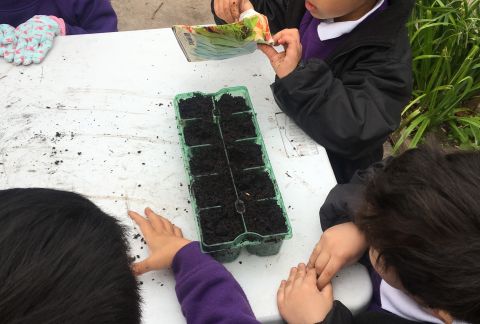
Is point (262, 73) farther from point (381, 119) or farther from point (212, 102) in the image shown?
point (381, 119)

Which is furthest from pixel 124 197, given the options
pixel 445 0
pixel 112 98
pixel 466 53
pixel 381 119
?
pixel 445 0

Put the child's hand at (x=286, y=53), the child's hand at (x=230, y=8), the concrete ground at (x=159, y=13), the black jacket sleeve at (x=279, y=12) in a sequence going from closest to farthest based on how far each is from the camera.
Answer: the child's hand at (x=286, y=53) → the child's hand at (x=230, y=8) → the black jacket sleeve at (x=279, y=12) → the concrete ground at (x=159, y=13)

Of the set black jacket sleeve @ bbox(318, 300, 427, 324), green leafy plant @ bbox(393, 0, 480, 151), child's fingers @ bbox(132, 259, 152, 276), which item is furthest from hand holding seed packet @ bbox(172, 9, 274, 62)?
green leafy plant @ bbox(393, 0, 480, 151)

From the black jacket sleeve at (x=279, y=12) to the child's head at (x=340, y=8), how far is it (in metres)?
0.28

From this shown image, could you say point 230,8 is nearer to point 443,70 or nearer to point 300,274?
point 300,274

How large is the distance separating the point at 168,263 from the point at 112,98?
0.52 m

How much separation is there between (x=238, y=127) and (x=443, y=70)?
1.19 m

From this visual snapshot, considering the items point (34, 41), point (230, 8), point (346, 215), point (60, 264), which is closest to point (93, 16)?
point (34, 41)

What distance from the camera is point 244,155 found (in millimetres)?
1057

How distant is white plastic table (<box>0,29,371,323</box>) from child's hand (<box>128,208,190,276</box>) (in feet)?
0.08

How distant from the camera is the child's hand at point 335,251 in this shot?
92 cm

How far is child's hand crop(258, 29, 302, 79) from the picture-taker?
1.20 m

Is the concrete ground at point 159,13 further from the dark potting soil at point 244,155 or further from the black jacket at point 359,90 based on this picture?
the dark potting soil at point 244,155

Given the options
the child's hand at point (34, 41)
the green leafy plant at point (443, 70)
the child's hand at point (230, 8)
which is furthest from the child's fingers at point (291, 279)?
the green leafy plant at point (443, 70)
